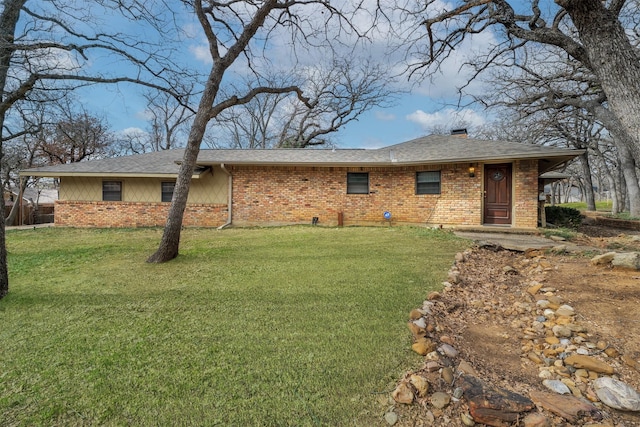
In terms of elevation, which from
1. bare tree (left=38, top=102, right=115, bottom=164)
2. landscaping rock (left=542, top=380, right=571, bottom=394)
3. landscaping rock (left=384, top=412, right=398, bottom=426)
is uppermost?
bare tree (left=38, top=102, right=115, bottom=164)

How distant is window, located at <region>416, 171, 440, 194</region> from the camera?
10.8 m

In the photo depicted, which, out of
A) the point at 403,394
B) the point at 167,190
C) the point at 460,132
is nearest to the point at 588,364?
the point at 403,394

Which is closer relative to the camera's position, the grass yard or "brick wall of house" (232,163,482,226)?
the grass yard

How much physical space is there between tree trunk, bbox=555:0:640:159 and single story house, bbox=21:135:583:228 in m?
6.14

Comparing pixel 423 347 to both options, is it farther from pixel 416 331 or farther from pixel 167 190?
pixel 167 190

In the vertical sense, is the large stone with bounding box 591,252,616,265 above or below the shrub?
below

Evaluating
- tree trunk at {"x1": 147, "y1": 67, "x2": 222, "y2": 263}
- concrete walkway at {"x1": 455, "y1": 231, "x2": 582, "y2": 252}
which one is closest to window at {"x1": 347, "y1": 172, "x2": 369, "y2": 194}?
concrete walkway at {"x1": 455, "y1": 231, "x2": 582, "y2": 252}

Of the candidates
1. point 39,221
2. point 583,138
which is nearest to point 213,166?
point 39,221

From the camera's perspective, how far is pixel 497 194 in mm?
10227

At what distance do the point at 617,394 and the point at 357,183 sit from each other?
32.4ft

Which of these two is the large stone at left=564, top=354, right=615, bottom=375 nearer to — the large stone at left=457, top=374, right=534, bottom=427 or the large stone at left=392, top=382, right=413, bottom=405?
the large stone at left=457, top=374, right=534, bottom=427

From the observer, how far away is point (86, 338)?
288 cm

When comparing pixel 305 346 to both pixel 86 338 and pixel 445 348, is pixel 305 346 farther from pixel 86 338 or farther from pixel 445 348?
pixel 86 338

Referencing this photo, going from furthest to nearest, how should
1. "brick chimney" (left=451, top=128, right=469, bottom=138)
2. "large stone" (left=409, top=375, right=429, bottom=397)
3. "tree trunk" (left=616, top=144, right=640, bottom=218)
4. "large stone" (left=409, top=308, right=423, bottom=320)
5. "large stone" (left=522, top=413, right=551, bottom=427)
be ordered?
"tree trunk" (left=616, top=144, right=640, bottom=218)
"brick chimney" (left=451, top=128, right=469, bottom=138)
"large stone" (left=409, top=308, right=423, bottom=320)
"large stone" (left=409, top=375, right=429, bottom=397)
"large stone" (left=522, top=413, right=551, bottom=427)
